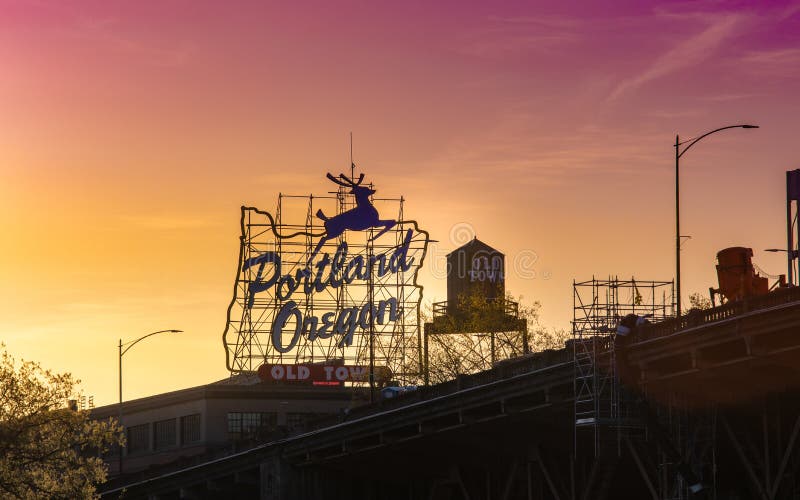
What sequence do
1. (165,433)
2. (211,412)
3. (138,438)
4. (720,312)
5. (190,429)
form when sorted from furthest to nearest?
(138,438), (165,433), (190,429), (211,412), (720,312)

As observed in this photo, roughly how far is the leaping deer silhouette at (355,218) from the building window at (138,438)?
21.4 meters

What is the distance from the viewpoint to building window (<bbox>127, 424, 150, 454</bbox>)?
457 feet

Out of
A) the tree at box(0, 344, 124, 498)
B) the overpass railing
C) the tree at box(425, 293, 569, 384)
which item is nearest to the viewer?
the overpass railing

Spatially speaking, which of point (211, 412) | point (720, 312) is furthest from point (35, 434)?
point (211, 412)

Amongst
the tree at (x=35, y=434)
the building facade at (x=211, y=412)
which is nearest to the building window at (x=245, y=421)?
the building facade at (x=211, y=412)

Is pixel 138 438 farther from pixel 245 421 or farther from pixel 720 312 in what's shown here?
pixel 720 312

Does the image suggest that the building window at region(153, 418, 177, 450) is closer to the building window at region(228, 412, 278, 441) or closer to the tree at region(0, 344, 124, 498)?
the building window at region(228, 412, 278, 441)

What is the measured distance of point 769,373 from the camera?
5853 centimetres

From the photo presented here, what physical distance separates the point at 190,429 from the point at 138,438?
8.04 meters

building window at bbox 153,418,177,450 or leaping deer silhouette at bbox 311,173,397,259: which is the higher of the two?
leaping deer silhouette at bbox 311,173,397,259

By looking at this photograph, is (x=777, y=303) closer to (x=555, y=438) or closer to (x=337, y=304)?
(x=555, y=438)

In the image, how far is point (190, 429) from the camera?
441ft

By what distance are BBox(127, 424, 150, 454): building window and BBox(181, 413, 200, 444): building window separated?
15.9 ft

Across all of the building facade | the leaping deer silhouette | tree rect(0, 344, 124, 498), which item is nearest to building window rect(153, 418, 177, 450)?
the building facade
